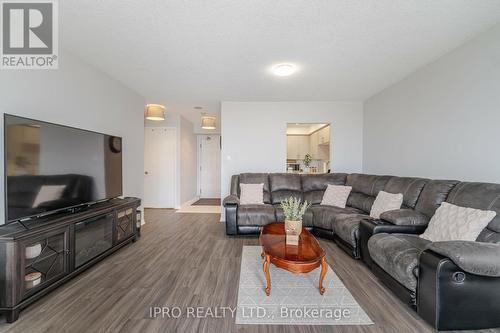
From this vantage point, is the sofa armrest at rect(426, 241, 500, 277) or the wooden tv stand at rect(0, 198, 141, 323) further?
the wooden tv stand at rect(0, 198, 141, 323)

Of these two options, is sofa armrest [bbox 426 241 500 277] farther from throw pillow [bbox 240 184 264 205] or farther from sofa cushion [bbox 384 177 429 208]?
throw pillow [bbox 240 184 264 205]

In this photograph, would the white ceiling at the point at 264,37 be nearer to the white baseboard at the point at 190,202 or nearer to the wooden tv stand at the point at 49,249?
the wooden tv stand at the point at 49,249

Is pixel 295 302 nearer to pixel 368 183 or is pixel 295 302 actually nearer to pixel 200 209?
pixel 368 183

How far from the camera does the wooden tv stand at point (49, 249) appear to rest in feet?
5.28

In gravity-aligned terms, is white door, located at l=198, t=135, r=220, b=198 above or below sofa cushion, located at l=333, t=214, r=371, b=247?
above

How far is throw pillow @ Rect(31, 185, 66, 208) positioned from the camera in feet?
6.36

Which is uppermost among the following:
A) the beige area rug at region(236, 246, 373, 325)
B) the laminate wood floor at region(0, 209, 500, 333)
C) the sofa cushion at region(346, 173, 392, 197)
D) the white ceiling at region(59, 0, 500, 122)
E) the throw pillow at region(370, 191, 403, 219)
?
the white ceiling at region(59, 0, 500, 122)

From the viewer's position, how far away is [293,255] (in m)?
1.85

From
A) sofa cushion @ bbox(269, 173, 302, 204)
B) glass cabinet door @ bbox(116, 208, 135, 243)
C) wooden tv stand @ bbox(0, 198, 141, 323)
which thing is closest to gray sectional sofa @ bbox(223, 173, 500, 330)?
sofa cushion @ bbox(269, 173, 302, 204)

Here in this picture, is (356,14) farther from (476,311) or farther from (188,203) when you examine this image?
(188,203)

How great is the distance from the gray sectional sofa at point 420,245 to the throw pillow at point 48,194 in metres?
2.15

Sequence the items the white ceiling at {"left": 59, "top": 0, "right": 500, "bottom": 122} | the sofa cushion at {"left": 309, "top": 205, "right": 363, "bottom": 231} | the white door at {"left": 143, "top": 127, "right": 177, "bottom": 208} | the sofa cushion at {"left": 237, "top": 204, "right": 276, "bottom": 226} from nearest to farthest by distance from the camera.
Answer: the white ceiling at {"left": 59, "top": 0, "right": 500, "bottom": 122}, the sofa cushion at {"left": 309, "top": 205, "right": 363, "bottom": 231}, the sofa cushion at {"left": 237, "top": 204, "right": 276, "bottom": 226}, the white door at {"left": 143, "top": 127, "right": 177, "bottom": 208}

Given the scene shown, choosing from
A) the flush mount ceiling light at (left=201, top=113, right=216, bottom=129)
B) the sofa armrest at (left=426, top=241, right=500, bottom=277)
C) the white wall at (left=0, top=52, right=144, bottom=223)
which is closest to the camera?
the sofa armrest at (left=426, top=241, right=500, bottom=277)

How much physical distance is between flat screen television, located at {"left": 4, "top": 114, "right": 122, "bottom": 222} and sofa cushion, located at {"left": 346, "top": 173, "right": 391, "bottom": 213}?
153 inches
